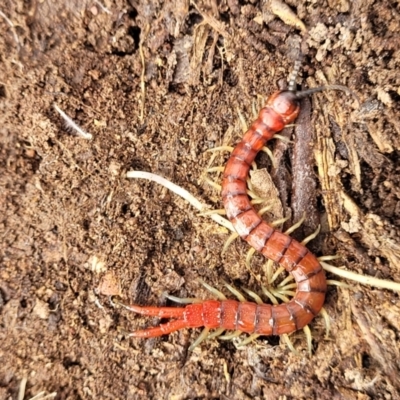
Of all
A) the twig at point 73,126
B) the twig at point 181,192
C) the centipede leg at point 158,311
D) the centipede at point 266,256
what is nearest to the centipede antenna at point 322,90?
the centipede at point 266,256

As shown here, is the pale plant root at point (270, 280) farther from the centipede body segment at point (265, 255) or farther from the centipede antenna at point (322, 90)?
the centipede antenna at point (322, 90)

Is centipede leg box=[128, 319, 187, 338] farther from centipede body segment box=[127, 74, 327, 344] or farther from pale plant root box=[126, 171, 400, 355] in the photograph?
pale plant root box=[126, 171, 400, 355]

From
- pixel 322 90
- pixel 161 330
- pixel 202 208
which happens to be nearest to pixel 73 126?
pixel 202 208

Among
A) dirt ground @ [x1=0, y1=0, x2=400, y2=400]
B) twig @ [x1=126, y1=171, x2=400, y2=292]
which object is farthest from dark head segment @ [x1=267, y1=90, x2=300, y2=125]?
twig @ [x1=126, y1=171, x2=400, y2=292]

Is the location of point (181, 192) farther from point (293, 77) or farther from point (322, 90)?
point (322, 90)

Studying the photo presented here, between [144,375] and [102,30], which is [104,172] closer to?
[102,30]

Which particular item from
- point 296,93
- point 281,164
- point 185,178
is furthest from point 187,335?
point 296,93
